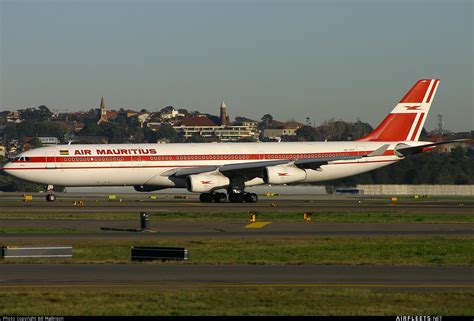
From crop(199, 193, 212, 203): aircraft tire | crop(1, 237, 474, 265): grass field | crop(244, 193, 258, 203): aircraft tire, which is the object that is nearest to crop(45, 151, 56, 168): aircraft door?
crop(199, 193, 212, 203): aircraft tire

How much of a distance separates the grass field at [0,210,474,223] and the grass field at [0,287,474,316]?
23.9 metres

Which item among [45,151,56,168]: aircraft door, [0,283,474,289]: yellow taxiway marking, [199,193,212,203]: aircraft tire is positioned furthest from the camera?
[199,193,212,203]: aircraft tire

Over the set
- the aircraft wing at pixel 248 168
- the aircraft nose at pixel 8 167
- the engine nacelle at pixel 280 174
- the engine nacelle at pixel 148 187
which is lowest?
the engine nacelle at pixel 148 187

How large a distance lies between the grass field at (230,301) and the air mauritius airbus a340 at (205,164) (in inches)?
1574

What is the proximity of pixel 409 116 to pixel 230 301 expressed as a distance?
5238 centimetres

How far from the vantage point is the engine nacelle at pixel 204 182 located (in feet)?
202

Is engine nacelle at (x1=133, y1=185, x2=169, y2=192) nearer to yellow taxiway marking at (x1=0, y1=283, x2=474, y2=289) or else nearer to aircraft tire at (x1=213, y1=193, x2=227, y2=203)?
aircraft tire at (x1=213, y1=193, x2=227, y2=203)

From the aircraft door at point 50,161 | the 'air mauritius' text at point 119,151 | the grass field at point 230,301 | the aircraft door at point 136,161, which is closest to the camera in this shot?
the grass field at point 230,301

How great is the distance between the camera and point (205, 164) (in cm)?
6462

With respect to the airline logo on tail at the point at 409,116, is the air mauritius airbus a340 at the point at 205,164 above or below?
below

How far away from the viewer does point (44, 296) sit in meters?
20.9

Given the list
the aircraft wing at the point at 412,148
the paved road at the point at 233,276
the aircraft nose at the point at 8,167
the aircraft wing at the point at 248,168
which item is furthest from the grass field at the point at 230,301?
the aircraft wing at the point at 412,148

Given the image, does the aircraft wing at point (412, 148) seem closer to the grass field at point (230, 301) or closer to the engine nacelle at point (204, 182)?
the engine nacelle at point (204, 182)

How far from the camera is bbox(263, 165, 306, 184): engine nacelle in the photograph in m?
62.9
